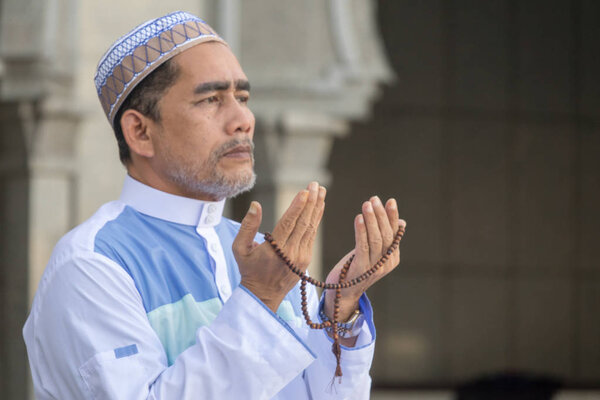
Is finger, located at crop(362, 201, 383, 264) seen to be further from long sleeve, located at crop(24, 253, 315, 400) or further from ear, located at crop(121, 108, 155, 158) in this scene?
ear, located at crop(121, 108, 155, 158)

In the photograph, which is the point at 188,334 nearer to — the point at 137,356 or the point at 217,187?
the point at 137,356

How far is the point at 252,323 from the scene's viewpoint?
152 centimetres

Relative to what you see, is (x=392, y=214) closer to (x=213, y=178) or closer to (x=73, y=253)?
A: (x=213, y=178)

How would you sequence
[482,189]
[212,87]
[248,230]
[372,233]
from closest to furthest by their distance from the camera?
[248,230], [372,233], [212,87], [482,189]

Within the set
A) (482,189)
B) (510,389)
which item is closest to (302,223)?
(510,389)

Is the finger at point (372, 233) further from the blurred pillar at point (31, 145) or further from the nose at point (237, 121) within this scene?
the blurred pillar at point (31, 145)

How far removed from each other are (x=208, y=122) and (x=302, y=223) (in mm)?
337

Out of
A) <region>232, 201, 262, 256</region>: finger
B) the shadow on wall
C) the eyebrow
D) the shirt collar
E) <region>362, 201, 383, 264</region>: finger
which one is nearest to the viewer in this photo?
<region>232, 201, 262, 256</region>: finger

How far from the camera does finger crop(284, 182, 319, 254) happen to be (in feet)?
4.98

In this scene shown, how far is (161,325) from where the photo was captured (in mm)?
1657

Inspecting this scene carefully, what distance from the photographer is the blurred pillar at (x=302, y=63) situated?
498 centimetres

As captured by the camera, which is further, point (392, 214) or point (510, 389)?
point (510, 389)

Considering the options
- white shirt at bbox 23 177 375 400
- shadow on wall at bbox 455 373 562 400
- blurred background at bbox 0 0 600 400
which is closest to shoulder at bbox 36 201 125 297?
white shirt at bbox 23 177 375 400

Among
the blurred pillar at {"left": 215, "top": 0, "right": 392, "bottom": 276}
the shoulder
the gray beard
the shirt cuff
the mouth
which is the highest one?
the blurred pillar at {"left": 215, "top": 0, "right": 392, "bottom": 276}
